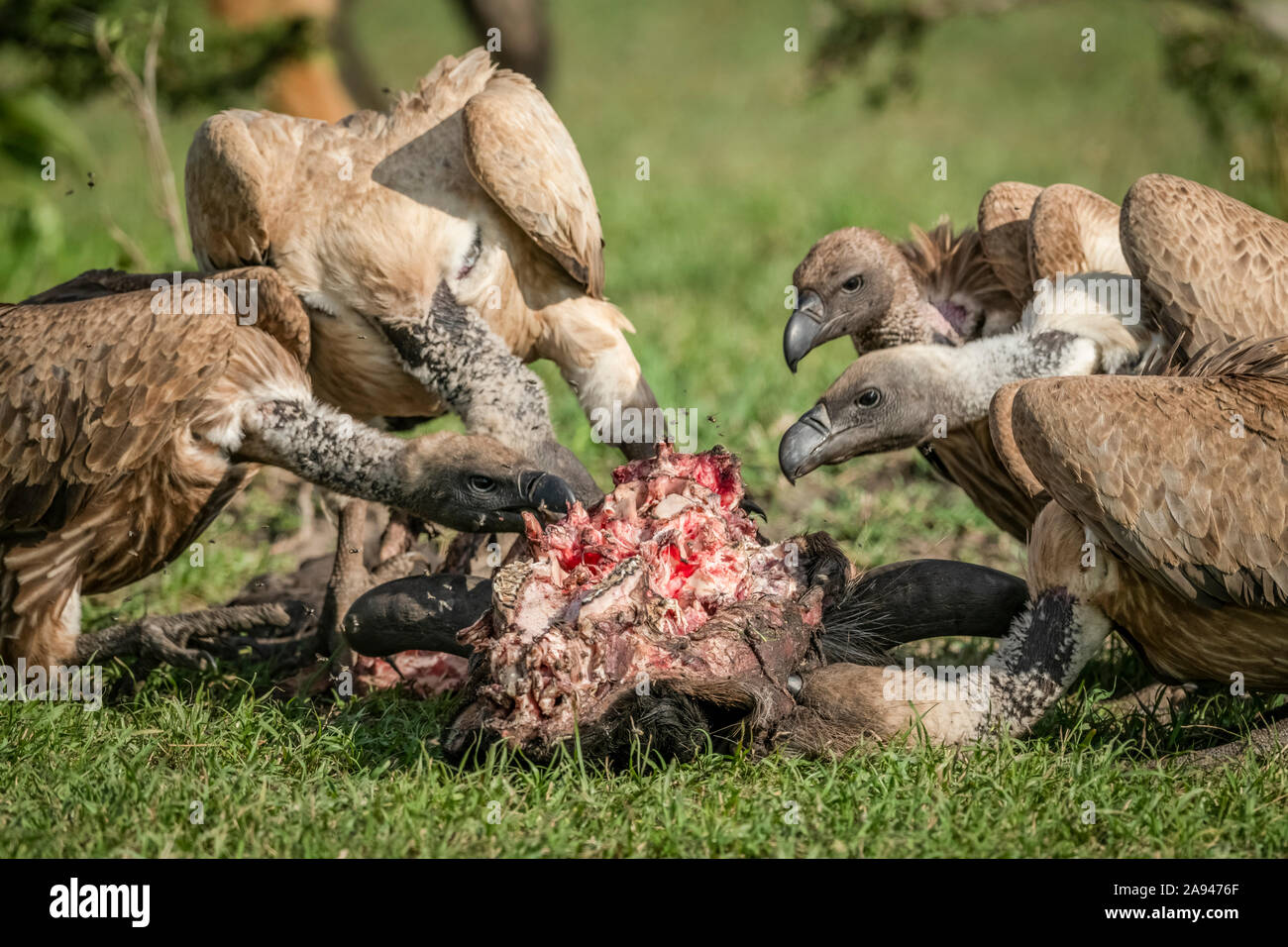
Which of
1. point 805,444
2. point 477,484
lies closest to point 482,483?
point 477,484

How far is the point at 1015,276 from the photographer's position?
16.2 feet

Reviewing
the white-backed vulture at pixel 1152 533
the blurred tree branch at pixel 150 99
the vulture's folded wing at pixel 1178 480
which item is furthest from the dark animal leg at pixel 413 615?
the blurred tree branch at pixel 150 99

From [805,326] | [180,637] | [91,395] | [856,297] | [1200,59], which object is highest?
[1200,59]

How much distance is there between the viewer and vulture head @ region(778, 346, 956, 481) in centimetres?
438

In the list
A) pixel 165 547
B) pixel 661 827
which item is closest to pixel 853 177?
pixel 165 547

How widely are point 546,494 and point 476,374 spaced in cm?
80

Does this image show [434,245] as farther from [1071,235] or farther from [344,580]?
[1071,235]

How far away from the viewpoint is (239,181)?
469cm

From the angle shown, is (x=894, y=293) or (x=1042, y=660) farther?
(x=894, y=293)

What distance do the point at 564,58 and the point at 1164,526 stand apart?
24126 mm

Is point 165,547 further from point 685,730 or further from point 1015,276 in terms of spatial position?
point 1015,276

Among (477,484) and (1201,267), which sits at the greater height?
(1201,267)

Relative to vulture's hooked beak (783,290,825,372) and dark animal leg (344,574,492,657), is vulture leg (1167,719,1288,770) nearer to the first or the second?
vulture's hooked beak (783,290,825,372)

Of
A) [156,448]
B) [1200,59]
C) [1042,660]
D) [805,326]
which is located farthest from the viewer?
[1200,59]
